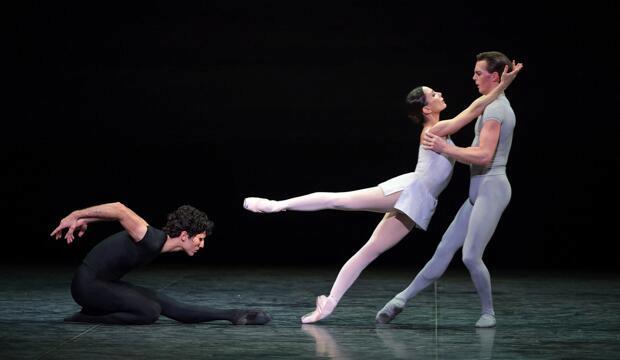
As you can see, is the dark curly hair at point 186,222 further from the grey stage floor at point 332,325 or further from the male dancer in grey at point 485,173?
the male dancer in grey at point 485,173

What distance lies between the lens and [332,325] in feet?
15.4

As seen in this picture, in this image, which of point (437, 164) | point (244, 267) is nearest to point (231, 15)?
point (244, 267)

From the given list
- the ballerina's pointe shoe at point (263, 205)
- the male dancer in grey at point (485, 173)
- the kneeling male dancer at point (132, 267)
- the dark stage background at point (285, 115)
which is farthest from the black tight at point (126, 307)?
the dark stage background at point (285, 115)

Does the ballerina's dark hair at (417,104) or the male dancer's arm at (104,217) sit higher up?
the ballerina's dark hair at (417,104)

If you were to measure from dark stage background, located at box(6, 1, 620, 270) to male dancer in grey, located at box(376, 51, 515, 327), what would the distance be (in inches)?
134

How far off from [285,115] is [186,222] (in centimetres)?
397

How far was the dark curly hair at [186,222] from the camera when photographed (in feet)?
14.9

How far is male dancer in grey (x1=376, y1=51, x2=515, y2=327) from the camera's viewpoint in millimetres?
4523

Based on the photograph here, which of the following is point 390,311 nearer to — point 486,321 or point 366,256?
point 366,256

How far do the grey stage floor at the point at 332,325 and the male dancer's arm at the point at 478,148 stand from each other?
2.38ft

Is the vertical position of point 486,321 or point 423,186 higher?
point 423,186

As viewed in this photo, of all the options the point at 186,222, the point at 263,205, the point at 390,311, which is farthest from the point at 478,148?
the point at 186,222

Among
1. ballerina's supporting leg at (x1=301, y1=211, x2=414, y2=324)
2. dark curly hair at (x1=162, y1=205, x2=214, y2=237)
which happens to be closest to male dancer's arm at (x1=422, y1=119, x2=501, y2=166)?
ballerina's supporting leg at (x1=301, y1=211, x2=414, y2=324)

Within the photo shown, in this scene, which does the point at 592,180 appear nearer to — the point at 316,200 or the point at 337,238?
the point at 337,238
